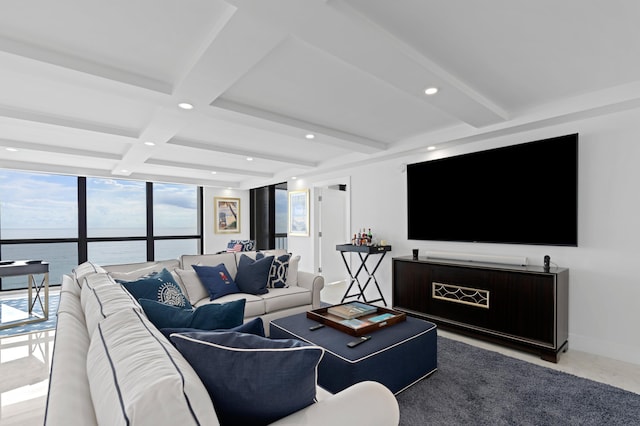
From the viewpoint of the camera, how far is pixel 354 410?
3.27 feet

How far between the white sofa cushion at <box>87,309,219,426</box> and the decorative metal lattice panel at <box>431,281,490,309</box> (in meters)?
3.12

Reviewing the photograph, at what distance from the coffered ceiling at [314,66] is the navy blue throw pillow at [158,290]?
144 cm

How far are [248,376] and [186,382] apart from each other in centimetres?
22

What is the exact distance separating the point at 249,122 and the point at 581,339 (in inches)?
151

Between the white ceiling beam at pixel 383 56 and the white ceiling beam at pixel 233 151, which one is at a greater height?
the white ceiling beam at pixel 383 56

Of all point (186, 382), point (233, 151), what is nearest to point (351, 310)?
point (186, 382)

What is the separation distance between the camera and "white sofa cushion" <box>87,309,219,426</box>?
2.16 ft

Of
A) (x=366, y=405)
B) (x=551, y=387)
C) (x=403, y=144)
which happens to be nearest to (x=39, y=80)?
(x=366, y=405)

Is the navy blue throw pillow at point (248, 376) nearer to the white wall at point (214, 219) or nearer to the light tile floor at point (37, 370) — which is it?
the light tile floor at point (37, 370)

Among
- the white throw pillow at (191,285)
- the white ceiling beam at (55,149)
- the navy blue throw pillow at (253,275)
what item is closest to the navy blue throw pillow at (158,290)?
the white throw pillow at (191,285)

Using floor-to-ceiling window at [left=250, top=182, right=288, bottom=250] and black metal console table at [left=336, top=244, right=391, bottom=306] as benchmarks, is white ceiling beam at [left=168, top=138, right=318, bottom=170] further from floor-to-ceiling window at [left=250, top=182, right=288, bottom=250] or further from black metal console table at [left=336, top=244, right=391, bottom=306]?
floor-to-ceiling window at [left=250, top=182, right=288, bottom=250]

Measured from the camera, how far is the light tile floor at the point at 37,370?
2070 millimetres

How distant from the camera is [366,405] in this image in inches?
40.3

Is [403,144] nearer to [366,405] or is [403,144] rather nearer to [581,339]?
[581,339]
